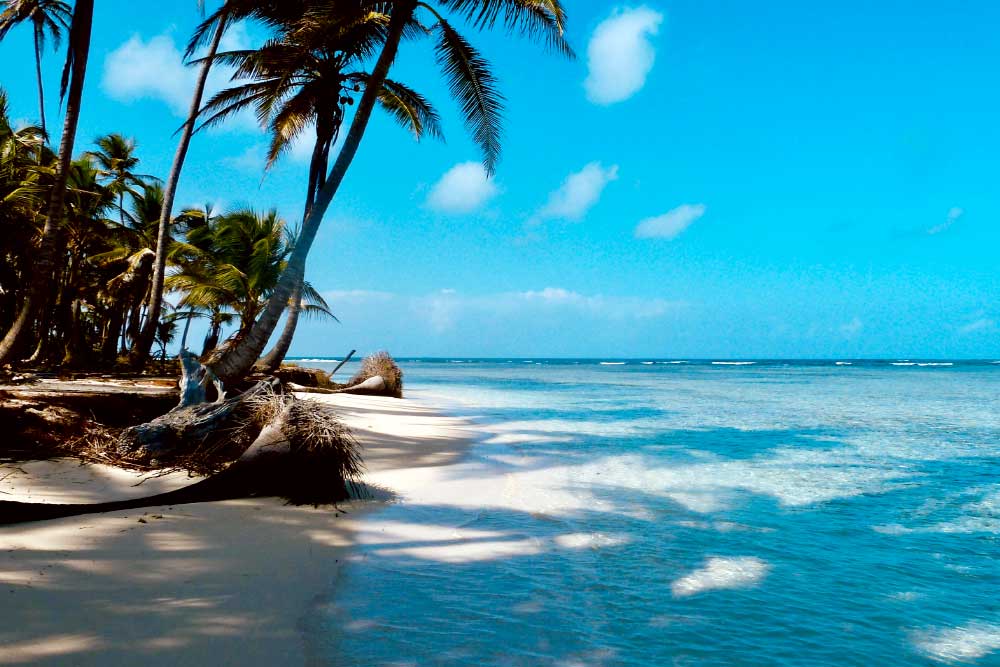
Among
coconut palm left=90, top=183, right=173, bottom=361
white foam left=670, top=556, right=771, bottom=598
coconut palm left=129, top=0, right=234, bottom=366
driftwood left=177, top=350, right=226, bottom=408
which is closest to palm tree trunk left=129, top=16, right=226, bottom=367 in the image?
coconut palm left=129, top=0, right=234, bottom=366

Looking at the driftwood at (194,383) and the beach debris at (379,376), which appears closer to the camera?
the driftwood at (194,383)

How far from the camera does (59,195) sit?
31.4 ft

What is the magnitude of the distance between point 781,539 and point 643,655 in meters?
2.62

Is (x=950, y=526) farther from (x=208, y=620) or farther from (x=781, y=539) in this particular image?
(x=208, y=620)

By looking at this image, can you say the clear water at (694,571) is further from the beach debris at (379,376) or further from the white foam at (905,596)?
the beach debris at (379,376)

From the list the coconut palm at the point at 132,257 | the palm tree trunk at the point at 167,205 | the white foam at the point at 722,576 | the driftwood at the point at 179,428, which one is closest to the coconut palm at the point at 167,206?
the palm tree trunk at the point at 167,205

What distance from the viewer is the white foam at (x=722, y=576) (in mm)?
Result: 3707

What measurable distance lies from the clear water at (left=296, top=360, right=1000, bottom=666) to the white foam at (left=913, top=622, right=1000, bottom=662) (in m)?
0.01

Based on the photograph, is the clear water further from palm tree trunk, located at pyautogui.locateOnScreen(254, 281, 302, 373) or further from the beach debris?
the beach debris

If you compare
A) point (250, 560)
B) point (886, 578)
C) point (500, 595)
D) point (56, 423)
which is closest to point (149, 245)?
point (56, 423)

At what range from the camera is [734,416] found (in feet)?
50.2

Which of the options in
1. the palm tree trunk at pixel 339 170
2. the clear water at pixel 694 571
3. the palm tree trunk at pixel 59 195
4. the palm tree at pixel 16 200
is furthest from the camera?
the palm tree at pixel 16 200

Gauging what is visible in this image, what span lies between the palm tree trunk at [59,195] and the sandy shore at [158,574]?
5421 mm

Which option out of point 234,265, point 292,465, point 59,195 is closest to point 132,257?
point 234,265
